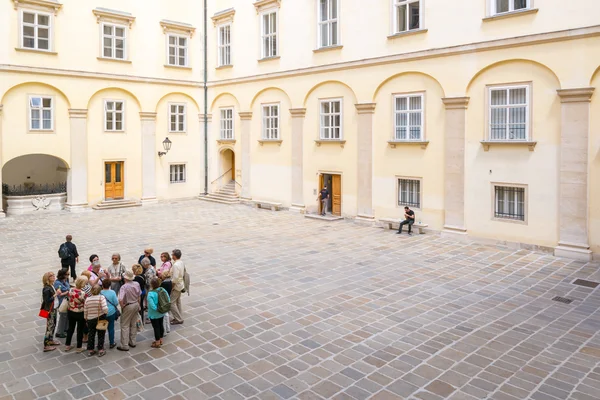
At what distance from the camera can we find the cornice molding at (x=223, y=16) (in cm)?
2728

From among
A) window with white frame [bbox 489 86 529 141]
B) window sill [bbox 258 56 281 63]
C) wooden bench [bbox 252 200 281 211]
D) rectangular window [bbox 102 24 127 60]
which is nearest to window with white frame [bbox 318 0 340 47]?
window sill [bbox 258 56 281 63]

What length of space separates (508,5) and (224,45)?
53.5 feet

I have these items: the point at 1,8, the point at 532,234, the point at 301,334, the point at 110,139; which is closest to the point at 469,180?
the point at 532,234

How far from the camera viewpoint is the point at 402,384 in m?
7.50

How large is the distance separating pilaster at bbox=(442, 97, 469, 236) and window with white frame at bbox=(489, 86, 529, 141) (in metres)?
1.03

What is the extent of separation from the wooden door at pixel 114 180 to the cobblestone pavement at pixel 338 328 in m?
8.82

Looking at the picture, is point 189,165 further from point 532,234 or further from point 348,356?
point 348,356

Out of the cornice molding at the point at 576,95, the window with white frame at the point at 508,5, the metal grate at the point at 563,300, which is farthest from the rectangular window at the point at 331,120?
the metal grate at the point at 563,300

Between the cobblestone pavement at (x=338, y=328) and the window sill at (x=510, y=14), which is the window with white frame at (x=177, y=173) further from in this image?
the window sill at (x=510, y=14)

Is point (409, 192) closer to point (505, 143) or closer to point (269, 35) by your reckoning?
point (505, 143)

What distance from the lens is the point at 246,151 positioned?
27.2 metres

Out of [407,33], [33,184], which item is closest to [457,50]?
[407,33]

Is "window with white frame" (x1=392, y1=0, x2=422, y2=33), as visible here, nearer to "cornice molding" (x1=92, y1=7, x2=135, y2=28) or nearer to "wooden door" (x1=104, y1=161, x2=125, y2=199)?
"cornice molding" (x1=92, y1=7, x2=135, y2=28)

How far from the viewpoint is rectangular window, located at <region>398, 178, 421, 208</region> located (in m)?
19.7
